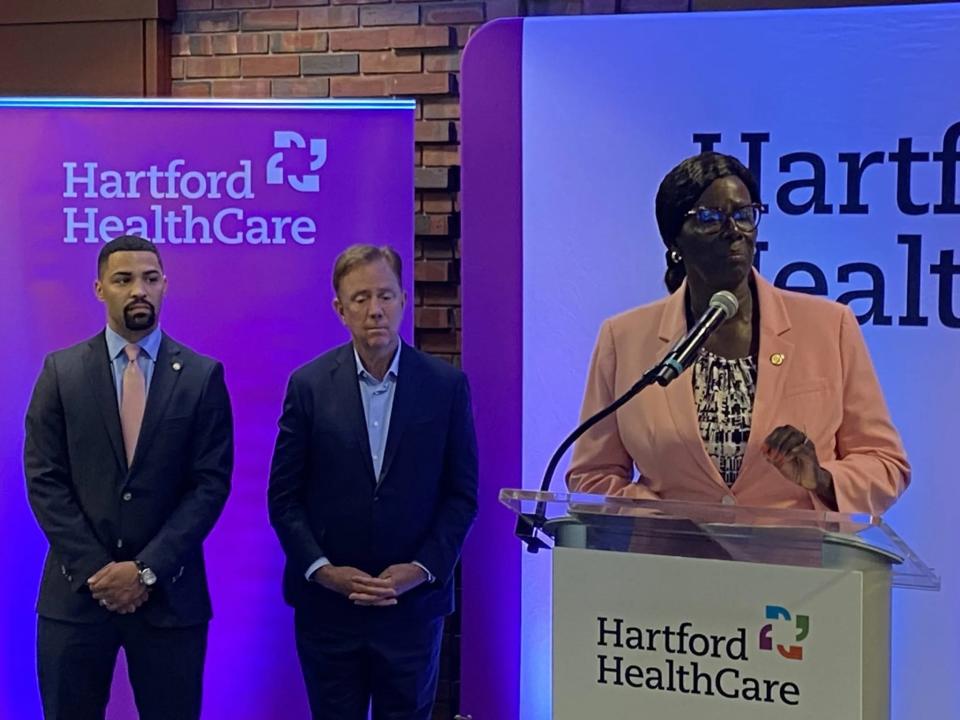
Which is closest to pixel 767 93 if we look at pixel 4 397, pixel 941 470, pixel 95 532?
pixel 941 470

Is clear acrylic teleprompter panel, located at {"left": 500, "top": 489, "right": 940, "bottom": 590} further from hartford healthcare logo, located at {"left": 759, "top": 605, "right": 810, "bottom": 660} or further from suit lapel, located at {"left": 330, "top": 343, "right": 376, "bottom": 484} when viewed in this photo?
suit lapel, located at {"left": 330, "top": 343, "right": 376, "bottom": 484}

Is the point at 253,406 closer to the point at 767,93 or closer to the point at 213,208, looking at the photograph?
the point at 213,208

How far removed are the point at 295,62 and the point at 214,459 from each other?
5.65 ft

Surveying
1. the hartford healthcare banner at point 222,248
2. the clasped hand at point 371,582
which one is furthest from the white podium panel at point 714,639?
the hartford healthcare banner at point 222,248

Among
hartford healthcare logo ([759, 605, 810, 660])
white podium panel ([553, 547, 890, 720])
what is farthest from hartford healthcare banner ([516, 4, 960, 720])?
hartford healthcare logo ([759, 605, 810, 660])

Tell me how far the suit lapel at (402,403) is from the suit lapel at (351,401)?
5 centimetres

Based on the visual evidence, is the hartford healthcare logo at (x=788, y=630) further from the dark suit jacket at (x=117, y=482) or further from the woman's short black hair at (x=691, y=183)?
the dark suit jacket at (x=117, y=482)

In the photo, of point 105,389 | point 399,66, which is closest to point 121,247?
point 105,389

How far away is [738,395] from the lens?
2.40 meters

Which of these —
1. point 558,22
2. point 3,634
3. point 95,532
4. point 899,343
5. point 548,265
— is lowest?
point 3,634

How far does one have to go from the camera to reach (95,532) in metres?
2.91

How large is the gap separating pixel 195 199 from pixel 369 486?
47.3 inches

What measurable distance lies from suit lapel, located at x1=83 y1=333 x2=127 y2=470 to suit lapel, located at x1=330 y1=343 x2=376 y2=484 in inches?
22.9

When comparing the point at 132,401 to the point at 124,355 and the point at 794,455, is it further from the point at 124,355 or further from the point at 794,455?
the point at 794,455
